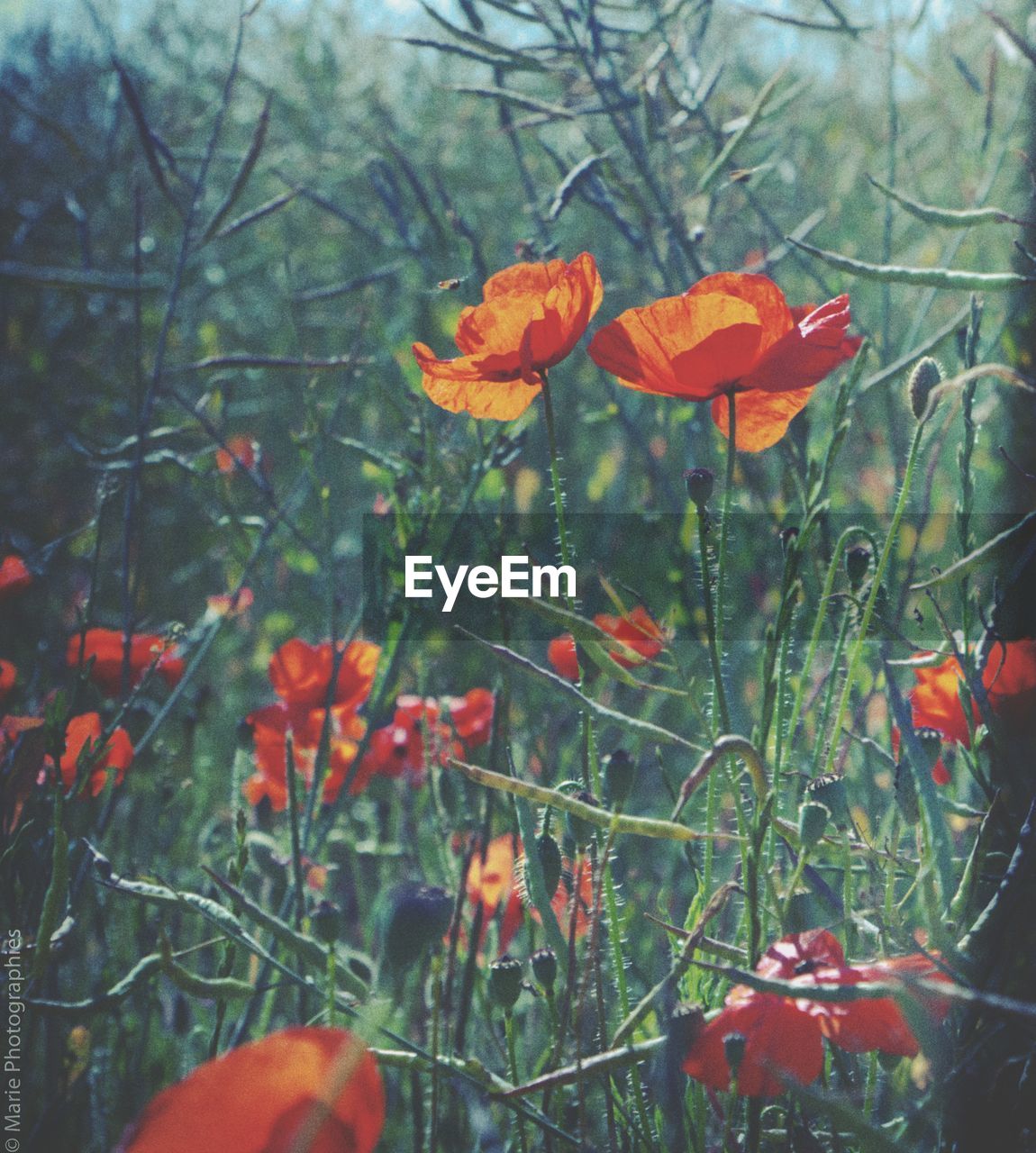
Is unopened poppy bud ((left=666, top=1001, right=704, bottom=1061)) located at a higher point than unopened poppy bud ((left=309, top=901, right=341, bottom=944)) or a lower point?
lower

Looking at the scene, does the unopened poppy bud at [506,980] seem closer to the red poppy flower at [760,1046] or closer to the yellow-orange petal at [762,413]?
the red poppy flower at [760,1046]

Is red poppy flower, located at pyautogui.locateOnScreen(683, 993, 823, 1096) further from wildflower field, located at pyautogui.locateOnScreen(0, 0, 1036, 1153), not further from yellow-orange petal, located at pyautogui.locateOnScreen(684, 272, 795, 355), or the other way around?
yellow-orange petal, located at pyautogui.locateOnScreen(684, 272, 795, 355)

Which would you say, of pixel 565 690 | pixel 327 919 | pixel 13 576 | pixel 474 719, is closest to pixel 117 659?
pixel 13 576

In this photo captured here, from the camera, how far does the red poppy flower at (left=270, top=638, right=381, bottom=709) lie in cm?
79

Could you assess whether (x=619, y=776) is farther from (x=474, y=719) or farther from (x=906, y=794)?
(x=474, y=719)

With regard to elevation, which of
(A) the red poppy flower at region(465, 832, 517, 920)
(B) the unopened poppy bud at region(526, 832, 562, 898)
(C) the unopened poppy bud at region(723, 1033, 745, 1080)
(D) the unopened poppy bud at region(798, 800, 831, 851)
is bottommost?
(A) the red poppy flower at region(465, 832, 517, 920)

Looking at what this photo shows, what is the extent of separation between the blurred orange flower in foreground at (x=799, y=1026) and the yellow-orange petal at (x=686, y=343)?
0.25 metres

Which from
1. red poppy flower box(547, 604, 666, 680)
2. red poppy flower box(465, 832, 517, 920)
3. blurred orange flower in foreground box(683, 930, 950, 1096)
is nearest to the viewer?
blurred orange flower in foreground box(683, 930, 950, 1096)

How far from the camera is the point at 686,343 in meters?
0.49

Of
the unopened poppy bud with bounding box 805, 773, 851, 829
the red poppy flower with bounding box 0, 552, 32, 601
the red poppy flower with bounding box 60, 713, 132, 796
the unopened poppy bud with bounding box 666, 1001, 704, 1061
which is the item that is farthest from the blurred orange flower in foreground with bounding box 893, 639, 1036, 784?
the red poppy flower with bounding box 0, 552, 32, 601

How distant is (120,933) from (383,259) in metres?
1.22

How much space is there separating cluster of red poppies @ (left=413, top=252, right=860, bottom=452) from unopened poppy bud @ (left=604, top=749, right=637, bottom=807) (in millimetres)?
174

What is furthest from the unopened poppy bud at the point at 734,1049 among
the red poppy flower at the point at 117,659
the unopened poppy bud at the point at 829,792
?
the red poppy flower at the point at 117,659

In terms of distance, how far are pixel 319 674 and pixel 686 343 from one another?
0.40 metres
